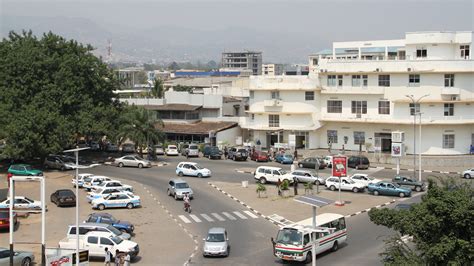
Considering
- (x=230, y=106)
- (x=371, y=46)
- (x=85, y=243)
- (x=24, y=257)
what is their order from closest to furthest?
(x=24, y=257) → (x=85, y=243) → (x=230, y=106) → (x=371, y=46)

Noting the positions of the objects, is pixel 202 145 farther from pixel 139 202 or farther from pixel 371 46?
pixel 371 46

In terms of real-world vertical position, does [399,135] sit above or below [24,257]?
above

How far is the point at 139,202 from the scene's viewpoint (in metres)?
47.6

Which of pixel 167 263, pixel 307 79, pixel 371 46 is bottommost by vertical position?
pixel 167 263

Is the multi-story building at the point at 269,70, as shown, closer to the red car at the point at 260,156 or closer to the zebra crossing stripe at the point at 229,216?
the red car at the point at 260,156

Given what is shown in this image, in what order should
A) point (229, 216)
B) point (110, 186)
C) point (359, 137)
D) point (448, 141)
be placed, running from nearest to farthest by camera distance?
point (229, 216), point (110, 186), point (448, 141), point (359, 137)

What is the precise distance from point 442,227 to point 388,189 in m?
27.8

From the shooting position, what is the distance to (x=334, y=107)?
249 feet

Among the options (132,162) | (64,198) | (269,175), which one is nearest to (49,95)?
(132,162)

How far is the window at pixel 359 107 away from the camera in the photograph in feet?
242

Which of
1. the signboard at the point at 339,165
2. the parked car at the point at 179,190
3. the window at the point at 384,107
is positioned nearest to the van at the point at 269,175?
the signboard at the point at 339,165

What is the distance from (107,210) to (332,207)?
15.6 meters

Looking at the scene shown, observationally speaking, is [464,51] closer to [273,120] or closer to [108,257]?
[273,120]

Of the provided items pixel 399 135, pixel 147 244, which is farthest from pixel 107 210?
pixel 399 135
